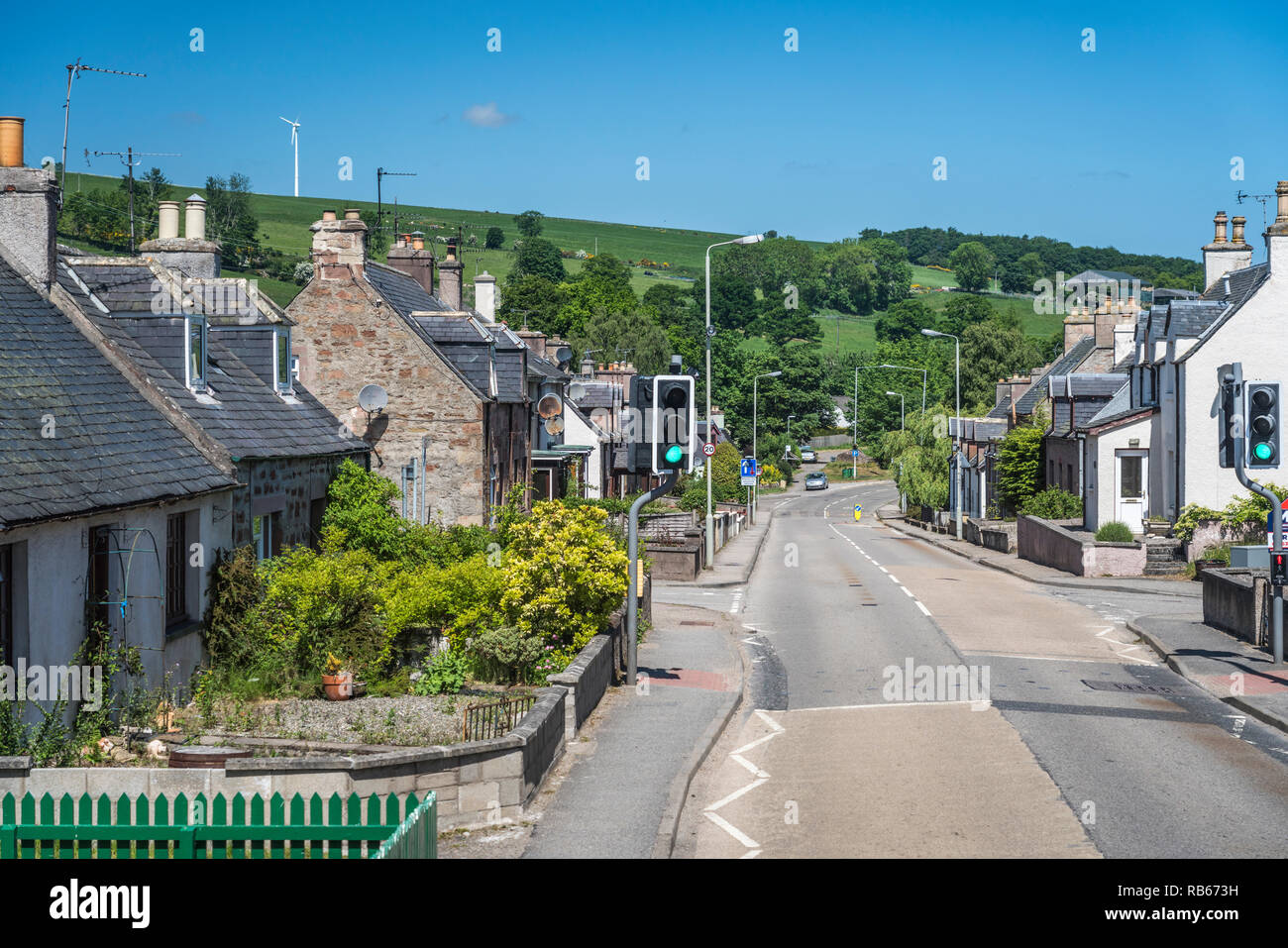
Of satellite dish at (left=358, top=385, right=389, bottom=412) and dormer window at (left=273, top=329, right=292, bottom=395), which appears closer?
dormer window at (left=273, top=329, right=292, bottom=395)

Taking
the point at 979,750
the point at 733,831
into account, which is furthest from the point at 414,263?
the point at 733,831

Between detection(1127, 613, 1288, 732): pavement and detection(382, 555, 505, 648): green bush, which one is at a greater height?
detection(382, 555, 505, 648): green bush

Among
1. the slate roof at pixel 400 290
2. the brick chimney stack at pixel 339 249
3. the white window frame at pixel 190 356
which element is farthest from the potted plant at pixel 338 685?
the brick chimney stack at pixel 339 249

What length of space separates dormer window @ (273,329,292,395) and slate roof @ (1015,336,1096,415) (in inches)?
1678

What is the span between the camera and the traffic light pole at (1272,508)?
19.6m

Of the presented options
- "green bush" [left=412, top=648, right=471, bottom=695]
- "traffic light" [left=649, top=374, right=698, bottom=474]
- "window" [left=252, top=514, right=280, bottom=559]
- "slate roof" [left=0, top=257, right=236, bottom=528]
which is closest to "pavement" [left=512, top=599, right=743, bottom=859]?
"green bush" [left=412, top=648, right=471, bottom=695]

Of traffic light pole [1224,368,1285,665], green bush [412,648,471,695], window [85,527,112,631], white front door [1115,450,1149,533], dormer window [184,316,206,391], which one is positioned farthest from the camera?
white front door [1115,450,1149,533]

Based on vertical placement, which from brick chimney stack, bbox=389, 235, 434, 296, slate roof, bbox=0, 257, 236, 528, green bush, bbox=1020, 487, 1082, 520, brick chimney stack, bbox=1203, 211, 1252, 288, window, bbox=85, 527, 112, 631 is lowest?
green bush, bbox=1020, 487, 1082, 520

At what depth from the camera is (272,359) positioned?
23.9 metres

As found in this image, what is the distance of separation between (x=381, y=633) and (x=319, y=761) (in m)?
7.36

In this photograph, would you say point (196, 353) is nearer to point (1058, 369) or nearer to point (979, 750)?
point (979, 750)

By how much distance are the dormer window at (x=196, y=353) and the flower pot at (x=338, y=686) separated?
20.3 ft

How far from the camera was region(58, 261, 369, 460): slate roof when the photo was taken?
62.0ft

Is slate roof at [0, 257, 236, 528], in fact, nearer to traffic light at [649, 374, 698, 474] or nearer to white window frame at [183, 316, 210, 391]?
white window frame at [183, 316, 210, 391]
